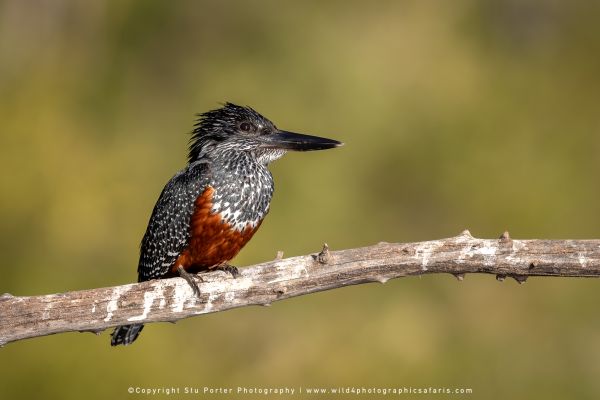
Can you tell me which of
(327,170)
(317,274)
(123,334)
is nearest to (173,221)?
(123,334)

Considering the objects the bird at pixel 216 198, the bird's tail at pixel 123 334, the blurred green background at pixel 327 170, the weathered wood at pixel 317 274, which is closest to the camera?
the weathered wood at pixel 317 274

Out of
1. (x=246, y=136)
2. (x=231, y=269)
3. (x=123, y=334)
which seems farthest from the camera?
(x=246, y=136)

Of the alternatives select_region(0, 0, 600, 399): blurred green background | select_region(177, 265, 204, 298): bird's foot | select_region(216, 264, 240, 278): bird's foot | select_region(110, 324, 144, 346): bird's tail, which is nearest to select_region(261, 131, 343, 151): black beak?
select_region(216, 264, 240, 278): bird's foot

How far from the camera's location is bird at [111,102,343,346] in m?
4.82

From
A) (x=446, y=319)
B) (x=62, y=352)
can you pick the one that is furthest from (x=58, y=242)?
(x=446, y=319)

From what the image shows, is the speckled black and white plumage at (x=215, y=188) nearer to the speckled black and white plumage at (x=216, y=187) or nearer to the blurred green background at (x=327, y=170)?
the speckled black and white plumage at (x=216, y=187)

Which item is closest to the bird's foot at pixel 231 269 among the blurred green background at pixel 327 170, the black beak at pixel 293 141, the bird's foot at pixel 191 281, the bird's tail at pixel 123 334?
the bird's foot at pixel 191 281

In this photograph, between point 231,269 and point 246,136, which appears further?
point 246,136

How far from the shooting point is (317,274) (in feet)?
13.5

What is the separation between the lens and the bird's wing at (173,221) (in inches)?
192

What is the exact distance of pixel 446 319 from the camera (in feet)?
32.3

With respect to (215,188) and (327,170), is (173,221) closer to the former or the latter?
(215,188)

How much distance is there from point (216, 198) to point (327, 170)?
5.14m

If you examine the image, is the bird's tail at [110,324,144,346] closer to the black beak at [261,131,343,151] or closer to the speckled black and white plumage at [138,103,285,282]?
the speckled black and white plumage at [138,103,285,282]
